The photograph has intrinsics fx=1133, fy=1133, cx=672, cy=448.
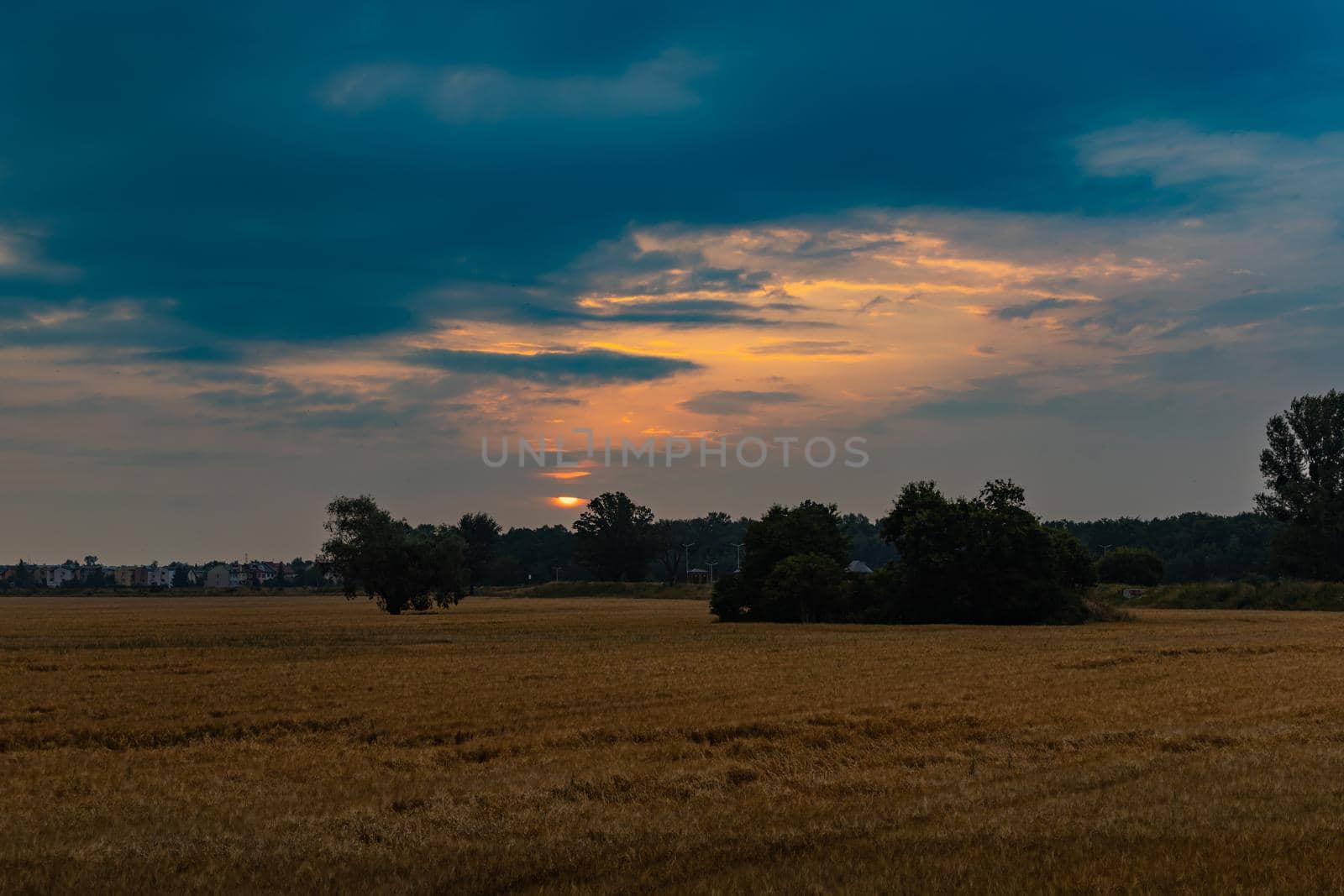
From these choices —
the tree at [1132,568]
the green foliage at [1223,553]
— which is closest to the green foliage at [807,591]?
the tree at [1132,568]

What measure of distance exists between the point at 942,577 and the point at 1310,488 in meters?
61.3

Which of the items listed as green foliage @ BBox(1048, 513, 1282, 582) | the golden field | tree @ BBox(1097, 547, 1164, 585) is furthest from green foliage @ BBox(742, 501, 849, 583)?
green foliage @ BBox(1048, 513, 1282, 582)

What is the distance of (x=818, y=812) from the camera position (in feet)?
46.1

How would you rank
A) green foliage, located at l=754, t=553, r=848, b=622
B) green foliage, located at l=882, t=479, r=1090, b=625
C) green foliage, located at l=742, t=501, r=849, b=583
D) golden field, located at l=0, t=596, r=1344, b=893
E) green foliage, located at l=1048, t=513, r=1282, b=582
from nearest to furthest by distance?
golden field, located at l=0, t=596, r=1344, b=893
green foliage, located at l=882, t=479, r=1090, b=625
green foliage, located at l=754, t=553, r=848, b=622
green foliage, located at l=742, t=501, r=849, b=583
green foliage, located at l=1048, t=513, r=1282, b=582

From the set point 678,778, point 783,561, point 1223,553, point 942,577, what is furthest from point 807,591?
point 1223,553

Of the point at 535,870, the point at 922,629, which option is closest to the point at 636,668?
the point at 535,870

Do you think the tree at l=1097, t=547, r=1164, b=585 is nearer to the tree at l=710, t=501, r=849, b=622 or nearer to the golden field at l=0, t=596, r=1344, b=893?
the tree at l=710, t=501, r=849, b=622

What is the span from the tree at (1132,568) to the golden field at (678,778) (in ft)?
405

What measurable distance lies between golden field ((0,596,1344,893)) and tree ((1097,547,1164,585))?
405ft

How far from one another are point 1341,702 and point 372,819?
68.3 ft

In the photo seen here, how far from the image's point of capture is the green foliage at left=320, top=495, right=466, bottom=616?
106 m

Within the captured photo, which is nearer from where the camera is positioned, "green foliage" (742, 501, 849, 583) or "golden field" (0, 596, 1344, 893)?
"golden field" (0, 596, 1344, 893)

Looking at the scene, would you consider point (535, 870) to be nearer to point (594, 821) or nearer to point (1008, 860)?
point (594, 821)

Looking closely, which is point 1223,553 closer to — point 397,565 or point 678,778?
point 397,565
